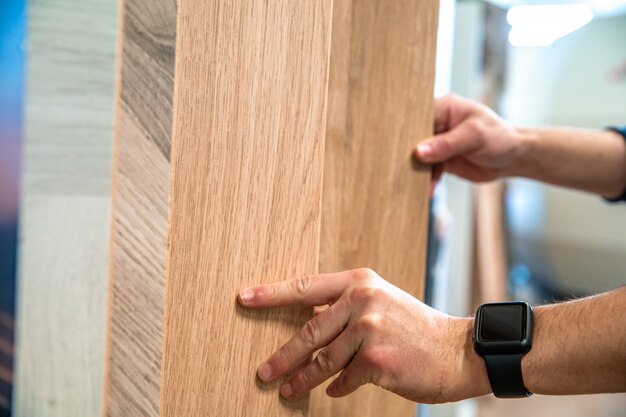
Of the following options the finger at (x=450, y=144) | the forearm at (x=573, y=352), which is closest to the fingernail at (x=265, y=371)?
the forearm at (x=573, y=352)

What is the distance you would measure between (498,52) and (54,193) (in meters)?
2.91

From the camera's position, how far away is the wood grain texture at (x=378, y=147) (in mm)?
766

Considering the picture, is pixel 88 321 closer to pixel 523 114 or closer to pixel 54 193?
pixel 54 193

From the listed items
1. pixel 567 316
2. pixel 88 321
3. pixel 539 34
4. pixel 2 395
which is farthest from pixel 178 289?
pixel 539 34

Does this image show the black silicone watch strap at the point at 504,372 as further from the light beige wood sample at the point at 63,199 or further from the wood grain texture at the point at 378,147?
the light beige wood sample at the point at 63,199

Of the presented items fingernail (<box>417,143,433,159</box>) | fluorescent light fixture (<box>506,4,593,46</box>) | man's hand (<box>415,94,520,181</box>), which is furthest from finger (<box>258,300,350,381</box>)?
fluorescent light fixture (<box>506,4,593,46</box>)

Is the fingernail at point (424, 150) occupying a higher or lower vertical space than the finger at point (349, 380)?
higher

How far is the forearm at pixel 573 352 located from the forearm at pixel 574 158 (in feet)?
1.62

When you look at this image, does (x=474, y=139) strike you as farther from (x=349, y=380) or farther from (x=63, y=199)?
(x=63, y=199)

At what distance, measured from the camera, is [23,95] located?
64 centimetres

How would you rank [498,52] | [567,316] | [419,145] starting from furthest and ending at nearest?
[498,52], [419,145], [567,316]

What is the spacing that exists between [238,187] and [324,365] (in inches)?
8.1

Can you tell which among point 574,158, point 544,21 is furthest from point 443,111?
point 544,21

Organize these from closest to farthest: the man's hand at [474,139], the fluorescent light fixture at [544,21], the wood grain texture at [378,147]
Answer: the wood grain texture at [378,147], the man's hand at [474,139], the fluorescent light fixture at [544,21]
